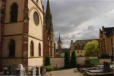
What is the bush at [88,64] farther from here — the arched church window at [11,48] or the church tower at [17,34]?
the arched church window at [11,48]

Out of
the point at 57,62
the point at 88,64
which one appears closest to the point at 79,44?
the point at 88,64

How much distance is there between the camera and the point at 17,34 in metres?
20.6

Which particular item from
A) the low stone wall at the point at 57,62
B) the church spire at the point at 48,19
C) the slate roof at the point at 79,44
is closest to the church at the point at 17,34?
the low stone wall at the point at 57,62

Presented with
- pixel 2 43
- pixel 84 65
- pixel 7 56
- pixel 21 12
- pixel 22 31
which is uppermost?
pixel 21 12

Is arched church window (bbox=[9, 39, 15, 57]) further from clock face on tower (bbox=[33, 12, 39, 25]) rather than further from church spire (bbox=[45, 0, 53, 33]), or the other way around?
church spire (bbox=[45, 0, 53, 33])

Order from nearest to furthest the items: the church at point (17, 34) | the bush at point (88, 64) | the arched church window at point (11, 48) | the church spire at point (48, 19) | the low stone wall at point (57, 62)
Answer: the church at point (17, 34) < the arched church window at point (11, 48) < the bush at point (88, 64) < the low stone wall at point (57, 62) < the church spire at point (48, 19)

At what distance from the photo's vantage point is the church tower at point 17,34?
1994cm

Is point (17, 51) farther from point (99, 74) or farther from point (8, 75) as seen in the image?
point (99, 74)

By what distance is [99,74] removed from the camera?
18047 mm

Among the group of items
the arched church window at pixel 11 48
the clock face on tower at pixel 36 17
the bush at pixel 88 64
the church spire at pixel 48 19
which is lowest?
the bush at pixel 88 64

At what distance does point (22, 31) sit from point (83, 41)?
7066 centimetres

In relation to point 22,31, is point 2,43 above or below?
below

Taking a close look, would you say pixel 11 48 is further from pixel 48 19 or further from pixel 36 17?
pixel 48 19

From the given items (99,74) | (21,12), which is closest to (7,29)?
(21,12)
